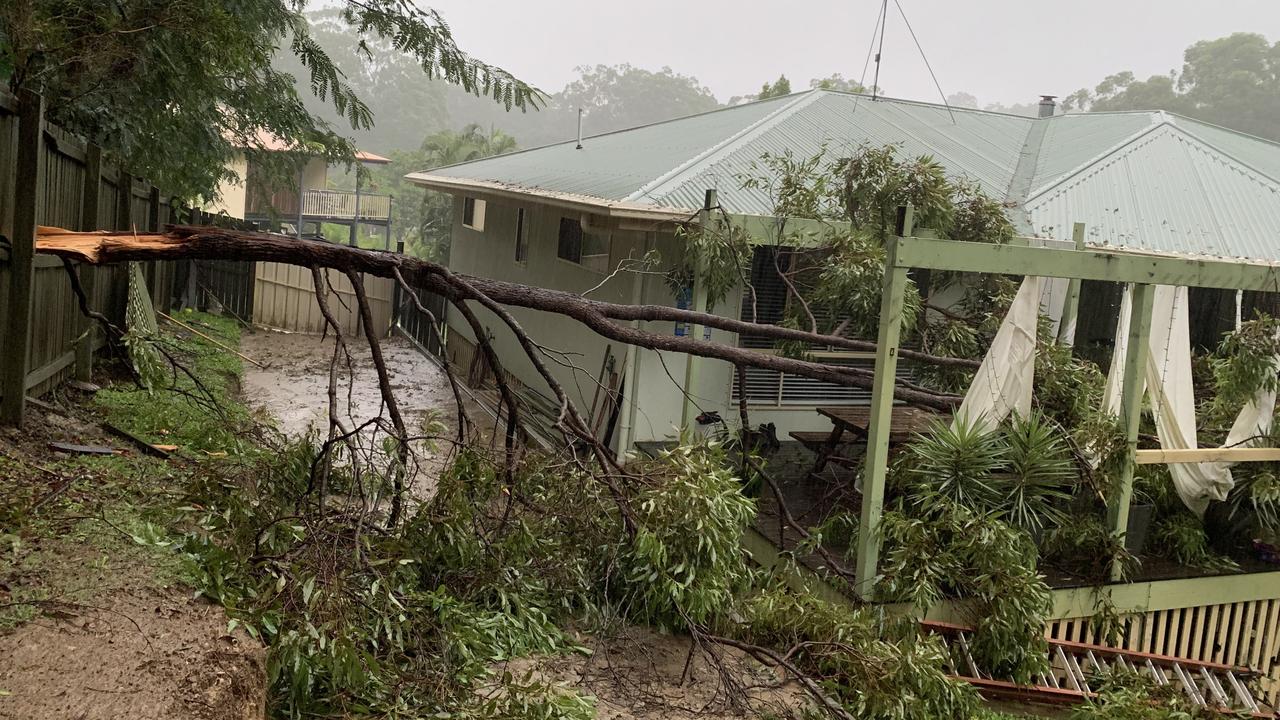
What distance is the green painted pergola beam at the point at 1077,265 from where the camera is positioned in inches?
260

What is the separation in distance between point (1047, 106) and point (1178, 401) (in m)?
10.3

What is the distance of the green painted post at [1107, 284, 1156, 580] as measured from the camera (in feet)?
23.5

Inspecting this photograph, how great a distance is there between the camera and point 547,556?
20.0 feet

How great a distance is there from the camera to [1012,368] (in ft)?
24.3

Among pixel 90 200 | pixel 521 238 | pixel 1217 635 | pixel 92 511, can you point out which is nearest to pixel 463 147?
pixel 521 238

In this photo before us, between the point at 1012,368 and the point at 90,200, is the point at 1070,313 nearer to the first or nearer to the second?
the point at 1012,368

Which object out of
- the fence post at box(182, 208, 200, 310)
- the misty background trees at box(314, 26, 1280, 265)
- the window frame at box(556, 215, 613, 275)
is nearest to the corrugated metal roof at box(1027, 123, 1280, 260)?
the window frame at box(556, 215, 613, 275)

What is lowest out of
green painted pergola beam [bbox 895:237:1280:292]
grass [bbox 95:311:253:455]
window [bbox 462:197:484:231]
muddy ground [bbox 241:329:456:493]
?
muddy ground [bbox 241:329:456:493]

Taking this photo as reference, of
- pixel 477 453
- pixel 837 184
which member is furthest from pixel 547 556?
pixel 837 184

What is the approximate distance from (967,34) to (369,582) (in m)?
185

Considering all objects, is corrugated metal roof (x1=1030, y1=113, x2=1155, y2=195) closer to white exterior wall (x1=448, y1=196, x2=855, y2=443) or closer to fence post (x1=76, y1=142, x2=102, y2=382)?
white exterior wall (x1=448, y1=196, x2=855, y2=443)

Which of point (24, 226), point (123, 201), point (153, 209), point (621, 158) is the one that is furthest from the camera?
point (621, 158)

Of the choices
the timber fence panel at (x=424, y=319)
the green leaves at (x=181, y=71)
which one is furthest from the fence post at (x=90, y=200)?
the timber fence panel at (x=424, y=319)

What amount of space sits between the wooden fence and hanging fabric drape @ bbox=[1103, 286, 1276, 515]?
7.14m
